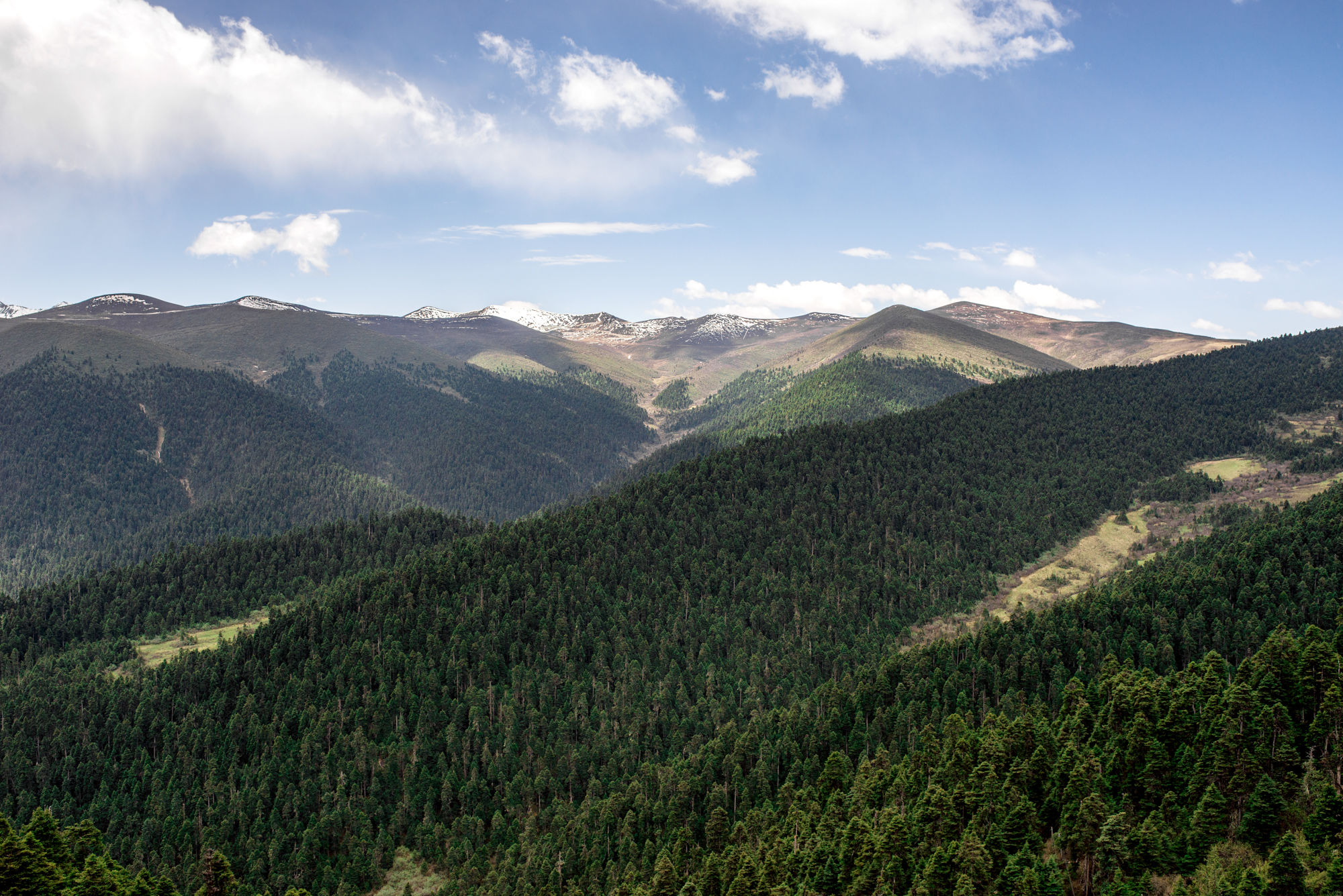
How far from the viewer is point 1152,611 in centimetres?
18175

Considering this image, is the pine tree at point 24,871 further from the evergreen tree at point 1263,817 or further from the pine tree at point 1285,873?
the evergreen tree at point 1263,817

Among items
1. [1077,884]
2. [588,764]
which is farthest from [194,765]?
[1077,884]

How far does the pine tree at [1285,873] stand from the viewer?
62844 millimetres

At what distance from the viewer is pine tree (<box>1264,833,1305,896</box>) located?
62.8m

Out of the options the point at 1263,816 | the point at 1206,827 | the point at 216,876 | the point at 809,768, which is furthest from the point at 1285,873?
the point at 216,876

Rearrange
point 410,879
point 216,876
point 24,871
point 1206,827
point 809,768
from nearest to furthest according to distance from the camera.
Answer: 1. point 1206,827
2. point 24,871
3. point 216,876
4. point 809,768
5. point 410,879

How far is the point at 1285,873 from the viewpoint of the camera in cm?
6322

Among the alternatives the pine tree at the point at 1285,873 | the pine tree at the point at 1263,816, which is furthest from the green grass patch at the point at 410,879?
the pine tree at the point at 1285,873

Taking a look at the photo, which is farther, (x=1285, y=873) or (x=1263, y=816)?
(x=1263, y=816)

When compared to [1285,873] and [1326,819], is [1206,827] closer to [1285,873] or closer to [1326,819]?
[1326,819]

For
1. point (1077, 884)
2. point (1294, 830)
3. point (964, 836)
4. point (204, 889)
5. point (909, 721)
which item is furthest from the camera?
point (909, 721)

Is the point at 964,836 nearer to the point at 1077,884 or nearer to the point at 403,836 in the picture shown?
the point at 1077,884

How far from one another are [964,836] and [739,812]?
2483 inches

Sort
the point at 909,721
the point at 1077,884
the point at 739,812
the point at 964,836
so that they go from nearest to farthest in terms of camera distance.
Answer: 1. the point at 1077,884
2. the point at 964,836
3. the point at 739,812
4. the point at 909,721
